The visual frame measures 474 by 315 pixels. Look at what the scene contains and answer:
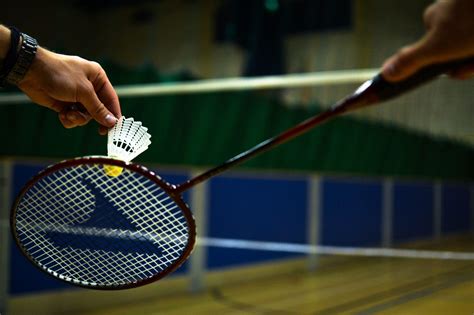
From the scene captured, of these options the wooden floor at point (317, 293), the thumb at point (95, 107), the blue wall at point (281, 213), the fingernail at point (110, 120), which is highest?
the thumb at point (95, 107)

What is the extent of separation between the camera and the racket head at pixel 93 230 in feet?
2.64

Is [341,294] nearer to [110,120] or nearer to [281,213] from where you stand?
[281,213]

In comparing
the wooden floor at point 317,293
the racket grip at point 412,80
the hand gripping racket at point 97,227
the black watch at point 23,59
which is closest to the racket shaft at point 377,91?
the racket grip at point 412,80

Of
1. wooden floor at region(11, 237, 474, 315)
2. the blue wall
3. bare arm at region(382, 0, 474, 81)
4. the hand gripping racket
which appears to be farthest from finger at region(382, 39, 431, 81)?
the blue wall

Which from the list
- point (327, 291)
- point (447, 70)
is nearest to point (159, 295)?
point (327, 291)

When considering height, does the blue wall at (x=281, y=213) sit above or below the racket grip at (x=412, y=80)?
below

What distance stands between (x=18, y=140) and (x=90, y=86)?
1701mm

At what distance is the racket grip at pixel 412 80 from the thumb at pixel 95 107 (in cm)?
35

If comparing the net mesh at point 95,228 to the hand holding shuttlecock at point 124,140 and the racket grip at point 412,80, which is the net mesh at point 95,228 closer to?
the hand holding shuttlecock at point 124,140

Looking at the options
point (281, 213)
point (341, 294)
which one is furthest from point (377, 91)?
point (281, 213)

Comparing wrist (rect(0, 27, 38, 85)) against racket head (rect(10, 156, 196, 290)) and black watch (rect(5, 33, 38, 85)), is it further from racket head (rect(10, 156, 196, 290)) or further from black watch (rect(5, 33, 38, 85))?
racket head (rect(10, 156, 196, 290))

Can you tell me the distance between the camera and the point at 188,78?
111 inches

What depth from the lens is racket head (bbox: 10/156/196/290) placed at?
81cm

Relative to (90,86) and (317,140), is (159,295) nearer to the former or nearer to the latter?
(317,140)
